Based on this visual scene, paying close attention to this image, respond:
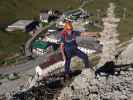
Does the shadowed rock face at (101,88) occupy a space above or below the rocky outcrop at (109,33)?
below

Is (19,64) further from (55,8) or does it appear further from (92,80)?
(92,80)

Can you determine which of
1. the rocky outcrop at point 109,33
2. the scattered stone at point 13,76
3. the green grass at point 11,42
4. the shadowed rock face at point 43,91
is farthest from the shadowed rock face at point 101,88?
the green grass at point 11,42

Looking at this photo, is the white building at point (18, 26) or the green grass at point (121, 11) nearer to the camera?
the green grass at point (121, 11)

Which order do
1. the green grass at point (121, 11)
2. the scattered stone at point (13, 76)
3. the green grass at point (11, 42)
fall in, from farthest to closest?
1. the green grass at point (11, 42)
2. the green grass at point (121, 11)
3. the scattered stone at point (13, 76)

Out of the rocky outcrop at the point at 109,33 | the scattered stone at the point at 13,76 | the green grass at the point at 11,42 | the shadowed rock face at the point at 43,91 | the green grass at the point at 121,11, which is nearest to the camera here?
the shadowed rock face at the point at 43,91

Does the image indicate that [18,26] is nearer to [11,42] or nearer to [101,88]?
[11,42]

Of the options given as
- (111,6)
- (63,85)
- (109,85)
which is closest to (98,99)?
(109,85)

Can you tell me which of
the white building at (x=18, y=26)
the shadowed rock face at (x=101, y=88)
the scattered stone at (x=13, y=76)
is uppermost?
the white building at (x=18, y=26)

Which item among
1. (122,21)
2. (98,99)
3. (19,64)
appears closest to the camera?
(98,99)

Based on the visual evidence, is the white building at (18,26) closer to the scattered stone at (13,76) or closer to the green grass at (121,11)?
the green grass at (121,11)

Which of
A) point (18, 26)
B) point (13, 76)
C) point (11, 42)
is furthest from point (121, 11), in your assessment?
point (13, 76)
